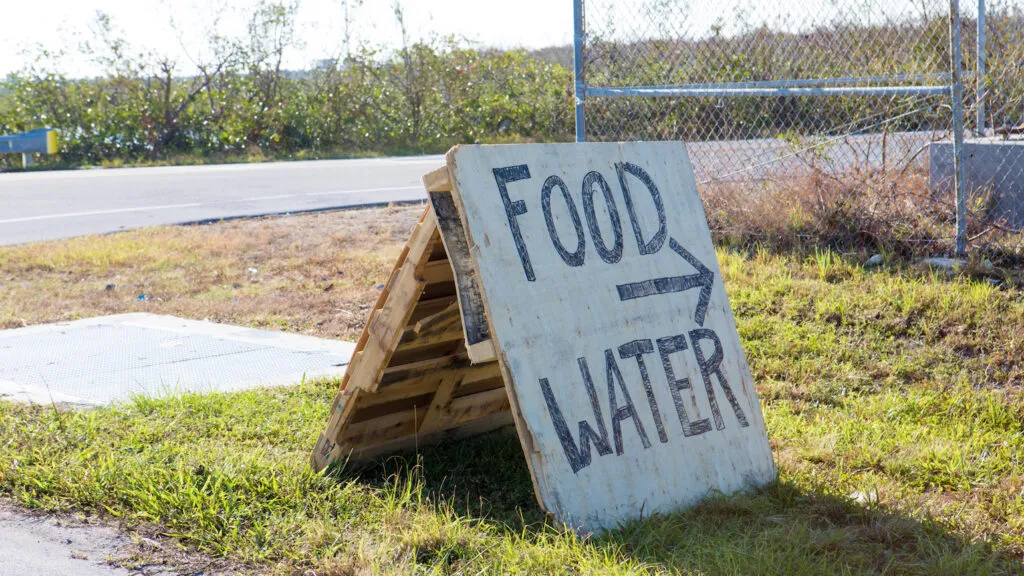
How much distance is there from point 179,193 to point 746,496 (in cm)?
1114

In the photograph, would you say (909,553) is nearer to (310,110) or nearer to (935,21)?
(935,21)

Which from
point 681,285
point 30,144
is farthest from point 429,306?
point 30,144

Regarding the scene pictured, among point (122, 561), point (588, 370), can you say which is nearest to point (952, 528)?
point (588, 370)

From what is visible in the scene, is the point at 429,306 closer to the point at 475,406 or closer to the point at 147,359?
the point at 475,406

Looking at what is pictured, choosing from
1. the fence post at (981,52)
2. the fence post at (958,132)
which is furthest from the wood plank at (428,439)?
the fence post at (981,52)

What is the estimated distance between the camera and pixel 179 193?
12.8 metres

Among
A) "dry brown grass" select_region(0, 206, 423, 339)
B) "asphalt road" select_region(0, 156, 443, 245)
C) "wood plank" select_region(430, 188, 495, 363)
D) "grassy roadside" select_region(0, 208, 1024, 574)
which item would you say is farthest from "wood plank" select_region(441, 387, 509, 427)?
"asphalt road" select_region(0, 156, 443, 245)

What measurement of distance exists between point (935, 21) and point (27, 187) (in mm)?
12069

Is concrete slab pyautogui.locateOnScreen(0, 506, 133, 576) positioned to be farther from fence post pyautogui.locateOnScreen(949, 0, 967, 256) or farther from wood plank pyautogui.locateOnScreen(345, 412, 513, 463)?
fence post pyautogui.locateOnScreen(949, 0, 967, 256)

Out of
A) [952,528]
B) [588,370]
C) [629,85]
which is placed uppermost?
[629,85]

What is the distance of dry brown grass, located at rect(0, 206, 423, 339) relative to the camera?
6.19 metres

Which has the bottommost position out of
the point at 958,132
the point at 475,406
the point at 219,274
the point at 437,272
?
the point at 475,406

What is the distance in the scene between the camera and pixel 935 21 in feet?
23.5

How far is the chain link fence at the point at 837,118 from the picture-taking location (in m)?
6.24
